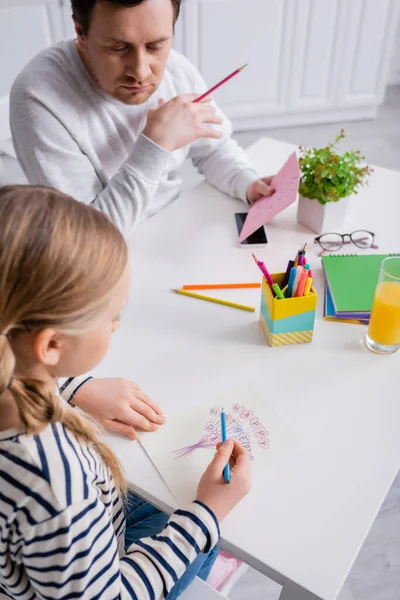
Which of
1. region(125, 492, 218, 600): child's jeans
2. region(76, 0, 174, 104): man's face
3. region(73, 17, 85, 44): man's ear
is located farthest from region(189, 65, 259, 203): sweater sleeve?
region(125, 492, 218, 600): child's jeans

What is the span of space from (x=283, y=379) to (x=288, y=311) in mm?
108

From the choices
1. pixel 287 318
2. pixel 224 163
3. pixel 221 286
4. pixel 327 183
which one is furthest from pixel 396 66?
pixel 287 318

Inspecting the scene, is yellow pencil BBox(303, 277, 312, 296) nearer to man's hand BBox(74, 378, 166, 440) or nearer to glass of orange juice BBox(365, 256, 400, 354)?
glass of orange juice BBox(365, 256, 400, 354)

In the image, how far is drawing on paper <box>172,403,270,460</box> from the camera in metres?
0.80

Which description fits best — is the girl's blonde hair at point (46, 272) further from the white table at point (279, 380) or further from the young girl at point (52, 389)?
the white table at point (279, 380)

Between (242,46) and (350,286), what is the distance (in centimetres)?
210

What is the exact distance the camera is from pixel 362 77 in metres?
2.99

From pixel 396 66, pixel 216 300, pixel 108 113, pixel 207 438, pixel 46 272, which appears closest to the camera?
pixel 46 272

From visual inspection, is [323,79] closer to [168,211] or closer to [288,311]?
[168,211]

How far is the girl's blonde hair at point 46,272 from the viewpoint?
1.80 feet

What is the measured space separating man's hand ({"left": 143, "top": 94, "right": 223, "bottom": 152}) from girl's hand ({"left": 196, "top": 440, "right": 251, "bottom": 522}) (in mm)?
666

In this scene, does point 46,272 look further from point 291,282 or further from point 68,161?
point 68,161

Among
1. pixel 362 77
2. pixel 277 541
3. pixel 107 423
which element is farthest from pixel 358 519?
pixel 362 77

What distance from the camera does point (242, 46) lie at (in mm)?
2773
